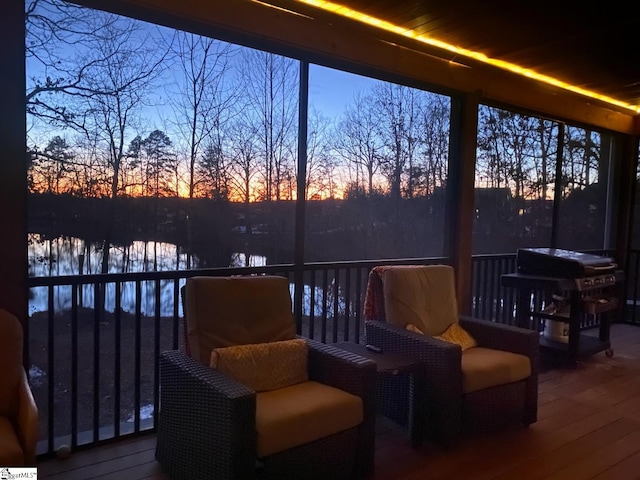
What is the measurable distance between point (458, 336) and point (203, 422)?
73.0 inches

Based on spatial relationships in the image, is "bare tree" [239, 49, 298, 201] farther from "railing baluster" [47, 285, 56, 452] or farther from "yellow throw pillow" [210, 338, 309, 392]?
"railing baluster" [47, 285, 56, 452]

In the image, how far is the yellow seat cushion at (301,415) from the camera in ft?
6.31

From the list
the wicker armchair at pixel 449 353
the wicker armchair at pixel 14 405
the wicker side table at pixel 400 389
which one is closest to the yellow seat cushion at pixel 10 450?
the wicker armchair at pixel 14 405

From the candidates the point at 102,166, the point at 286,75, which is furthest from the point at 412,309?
the point at 102,166

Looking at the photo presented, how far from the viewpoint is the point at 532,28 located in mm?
3170

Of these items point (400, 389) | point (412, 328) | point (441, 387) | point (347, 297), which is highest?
point (347, 297)

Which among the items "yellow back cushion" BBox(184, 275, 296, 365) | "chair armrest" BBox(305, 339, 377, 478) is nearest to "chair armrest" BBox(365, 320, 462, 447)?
"chair armrest" BBox(305, 339, 377, 478)

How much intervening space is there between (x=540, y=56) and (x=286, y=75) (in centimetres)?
205

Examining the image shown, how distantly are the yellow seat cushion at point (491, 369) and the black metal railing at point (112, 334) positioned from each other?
3.38 feet

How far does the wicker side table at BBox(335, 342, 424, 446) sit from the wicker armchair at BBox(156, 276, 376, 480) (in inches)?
13.0

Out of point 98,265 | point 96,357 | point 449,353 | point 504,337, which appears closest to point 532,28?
point 504,337

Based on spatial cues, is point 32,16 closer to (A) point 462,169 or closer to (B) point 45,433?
(B) point 45,433

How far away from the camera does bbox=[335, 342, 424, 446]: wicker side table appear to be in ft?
8.56

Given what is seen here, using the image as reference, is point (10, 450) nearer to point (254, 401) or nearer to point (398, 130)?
point (254, 401)
